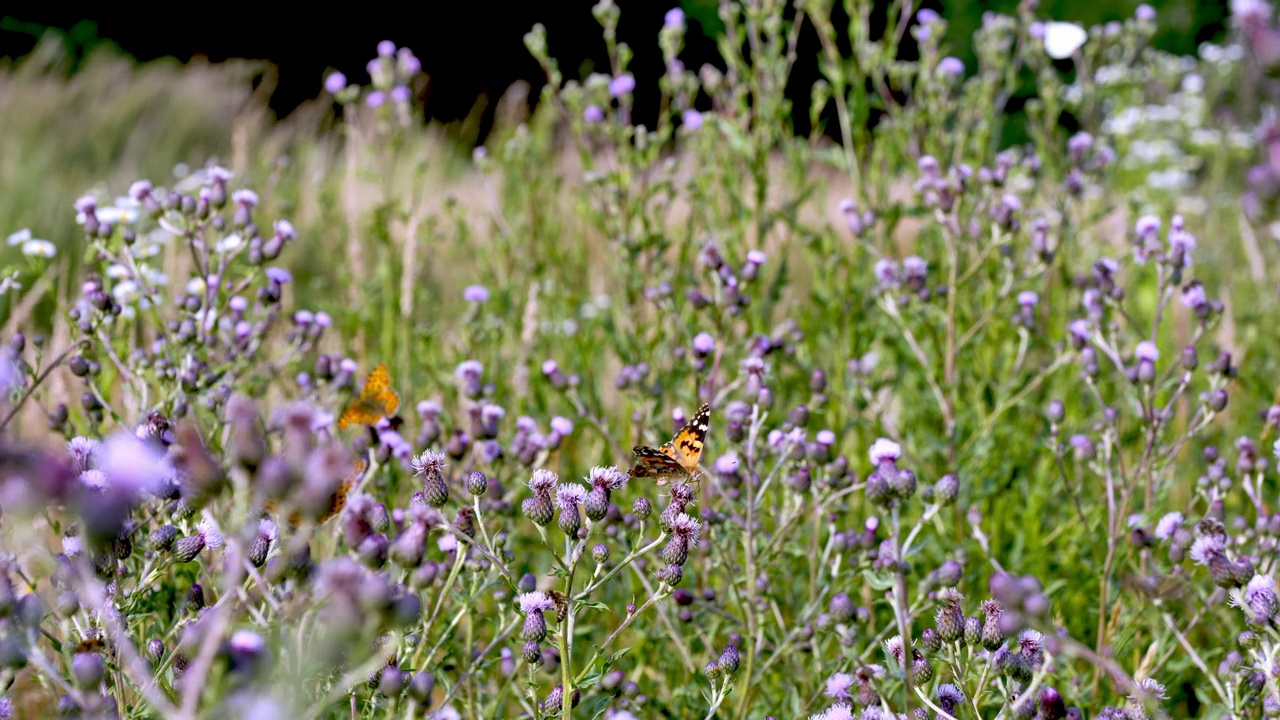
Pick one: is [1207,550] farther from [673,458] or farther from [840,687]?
[673,458]

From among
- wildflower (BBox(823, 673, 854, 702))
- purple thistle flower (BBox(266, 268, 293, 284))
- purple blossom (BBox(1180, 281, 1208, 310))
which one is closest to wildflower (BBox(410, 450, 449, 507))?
wildflower (BBox(823, 673, 854, 702))

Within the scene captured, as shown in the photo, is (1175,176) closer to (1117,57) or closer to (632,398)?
(1117,57)

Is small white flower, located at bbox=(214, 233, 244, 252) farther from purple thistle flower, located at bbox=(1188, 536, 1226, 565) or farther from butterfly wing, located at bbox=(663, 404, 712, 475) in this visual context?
purple thistle flower, located at bbox=(1188, 536, 1226, 565)

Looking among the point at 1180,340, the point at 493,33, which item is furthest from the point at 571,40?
the point at 1180,340

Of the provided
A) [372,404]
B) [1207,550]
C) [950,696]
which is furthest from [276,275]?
[1207,550]

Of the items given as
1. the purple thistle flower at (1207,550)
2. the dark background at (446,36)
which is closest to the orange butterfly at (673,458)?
the purple thistle flower at (1207,550)

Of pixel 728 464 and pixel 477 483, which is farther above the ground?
pixel 477 483
